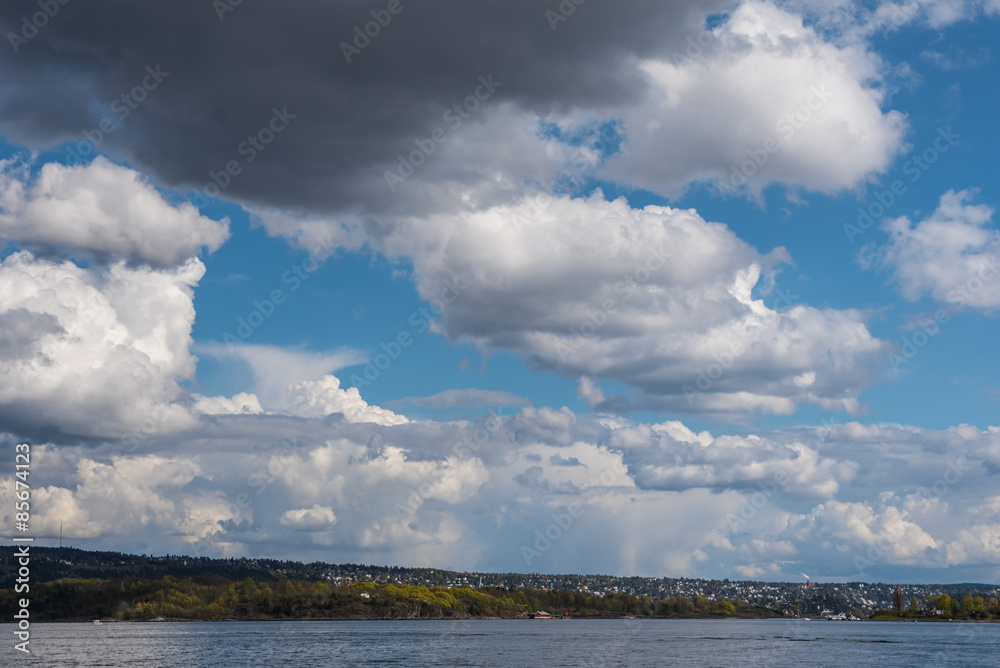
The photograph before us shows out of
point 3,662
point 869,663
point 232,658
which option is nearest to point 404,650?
point 232,658

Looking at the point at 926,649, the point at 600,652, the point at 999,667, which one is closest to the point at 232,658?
the point at 600,652

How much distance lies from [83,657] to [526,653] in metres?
77.2

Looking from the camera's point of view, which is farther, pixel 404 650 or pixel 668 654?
pixel 404 650

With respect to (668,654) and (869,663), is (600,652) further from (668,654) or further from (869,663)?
(869,663)

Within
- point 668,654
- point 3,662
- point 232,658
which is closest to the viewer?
point 3,662

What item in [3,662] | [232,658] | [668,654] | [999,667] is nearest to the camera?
[999,667]

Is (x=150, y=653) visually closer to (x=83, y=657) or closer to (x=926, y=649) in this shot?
(x=83, y=657)

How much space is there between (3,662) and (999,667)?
147 m

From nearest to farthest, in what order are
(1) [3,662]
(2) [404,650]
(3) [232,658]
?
(1) [3,662] < (3) [232,658] < (2) [404,650]

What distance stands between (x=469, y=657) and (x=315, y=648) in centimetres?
4394

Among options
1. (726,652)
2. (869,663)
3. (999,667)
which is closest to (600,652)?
(726,652)

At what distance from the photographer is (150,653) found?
509ft

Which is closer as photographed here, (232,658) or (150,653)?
(232,658)

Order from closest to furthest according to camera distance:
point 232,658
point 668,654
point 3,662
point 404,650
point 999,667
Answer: point 999,667 < point 3,662 < point 232,658 < point 668,654 < point 404,650
